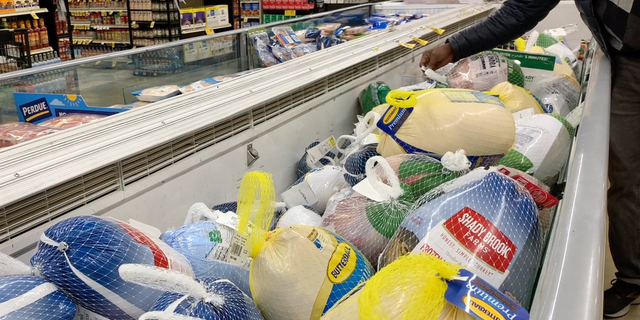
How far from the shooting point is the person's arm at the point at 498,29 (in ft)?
7.60

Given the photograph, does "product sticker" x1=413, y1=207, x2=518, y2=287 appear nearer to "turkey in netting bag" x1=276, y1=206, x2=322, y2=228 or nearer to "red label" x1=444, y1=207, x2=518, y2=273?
"red label" x1=444, y1=207, x2=518, y2=273

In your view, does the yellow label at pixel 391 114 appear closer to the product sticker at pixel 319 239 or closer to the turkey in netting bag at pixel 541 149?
the turkey in netting bag at pixel 541 149

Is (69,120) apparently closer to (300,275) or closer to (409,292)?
(300,275)

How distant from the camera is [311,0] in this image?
8719 mm

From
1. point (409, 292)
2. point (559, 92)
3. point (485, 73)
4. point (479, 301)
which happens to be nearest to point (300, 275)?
point (409, 292)

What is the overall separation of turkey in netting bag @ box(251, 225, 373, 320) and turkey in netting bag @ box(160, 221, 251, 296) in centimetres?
9

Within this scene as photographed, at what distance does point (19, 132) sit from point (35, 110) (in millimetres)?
199

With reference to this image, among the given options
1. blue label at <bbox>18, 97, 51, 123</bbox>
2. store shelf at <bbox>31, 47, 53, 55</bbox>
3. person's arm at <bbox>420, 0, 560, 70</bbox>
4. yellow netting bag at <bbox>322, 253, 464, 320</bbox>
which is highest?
person's arm at <bbox>420, 0, 560, 70</bbox>

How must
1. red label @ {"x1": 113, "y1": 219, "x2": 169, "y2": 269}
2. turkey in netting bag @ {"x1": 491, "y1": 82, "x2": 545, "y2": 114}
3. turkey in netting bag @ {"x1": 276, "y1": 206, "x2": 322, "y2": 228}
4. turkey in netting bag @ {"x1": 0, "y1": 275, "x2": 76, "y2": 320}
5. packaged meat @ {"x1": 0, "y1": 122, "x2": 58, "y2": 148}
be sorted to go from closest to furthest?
turkey in netting bag @ {"x1": 0, "y1": 275, "x2": 76, "y2": 320} → red label @ {"x1": 113, "y1": 219, "x2": 169, "y2": 269} → turkey in netting bag @ {"x1": 276, "y1": 206, "x2": 322, "y2": 228} → packaged meat @ {"x1": 0, "y1": 122, "x2": 58, "y2": 148} → turkey in netting bag @ {"x1": 491, "y1": 82, "x2": 545, "y2": 114}

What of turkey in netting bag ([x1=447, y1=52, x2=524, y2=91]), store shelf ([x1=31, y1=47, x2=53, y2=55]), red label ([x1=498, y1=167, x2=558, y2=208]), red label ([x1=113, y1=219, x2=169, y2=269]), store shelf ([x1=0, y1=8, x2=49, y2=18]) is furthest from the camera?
store shelf ([x1=31, y1=47, x2=53, y2=55])

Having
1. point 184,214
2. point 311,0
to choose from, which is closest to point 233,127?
point 184,214

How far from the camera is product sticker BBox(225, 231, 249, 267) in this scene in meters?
1.18

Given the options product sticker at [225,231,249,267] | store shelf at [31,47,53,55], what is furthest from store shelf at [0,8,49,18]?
product sticker at [225,231,249,267]

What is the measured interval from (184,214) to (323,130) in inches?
37.9
